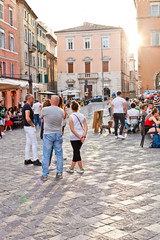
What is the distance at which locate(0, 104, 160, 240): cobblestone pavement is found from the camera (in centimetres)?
442

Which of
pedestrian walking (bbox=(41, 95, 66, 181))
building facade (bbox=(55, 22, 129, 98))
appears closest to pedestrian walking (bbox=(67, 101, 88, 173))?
pedestrian walking (bbox=(41, 95, 66, 181))

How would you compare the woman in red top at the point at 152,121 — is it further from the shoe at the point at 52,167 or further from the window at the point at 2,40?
the window at the point at 2,40

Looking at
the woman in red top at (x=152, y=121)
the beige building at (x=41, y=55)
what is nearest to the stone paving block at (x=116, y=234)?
the woman in red top at (x=152, y=121)

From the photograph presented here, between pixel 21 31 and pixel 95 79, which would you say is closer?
pixel 21 31

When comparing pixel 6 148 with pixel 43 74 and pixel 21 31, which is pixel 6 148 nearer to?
pixel 21 31

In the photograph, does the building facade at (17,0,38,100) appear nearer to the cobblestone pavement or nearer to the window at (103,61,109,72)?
the window at (103,61,109,72)

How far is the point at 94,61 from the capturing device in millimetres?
63062

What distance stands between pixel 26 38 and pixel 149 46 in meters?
16.6

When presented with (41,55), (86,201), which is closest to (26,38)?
(41,55)

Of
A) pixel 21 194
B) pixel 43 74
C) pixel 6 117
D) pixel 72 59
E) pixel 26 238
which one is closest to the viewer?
pixel 26 238

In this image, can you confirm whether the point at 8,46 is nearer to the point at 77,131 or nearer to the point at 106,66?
the point at 106,66

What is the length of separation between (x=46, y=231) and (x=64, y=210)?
0.83 meters

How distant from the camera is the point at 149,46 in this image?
165ft

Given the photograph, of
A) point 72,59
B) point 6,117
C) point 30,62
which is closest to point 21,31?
point 30,62
